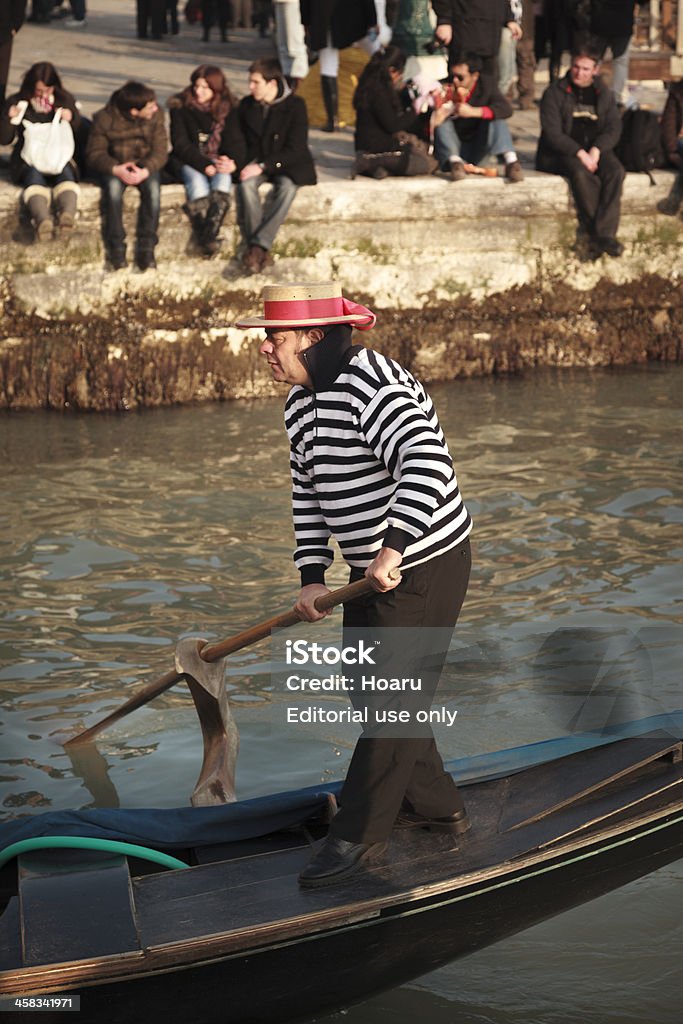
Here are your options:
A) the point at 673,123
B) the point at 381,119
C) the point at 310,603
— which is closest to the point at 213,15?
the point at 381,119

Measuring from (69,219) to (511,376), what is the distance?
3354 mm

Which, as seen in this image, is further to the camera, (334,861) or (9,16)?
(9,16)

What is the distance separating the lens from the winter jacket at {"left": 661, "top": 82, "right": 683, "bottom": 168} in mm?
10773

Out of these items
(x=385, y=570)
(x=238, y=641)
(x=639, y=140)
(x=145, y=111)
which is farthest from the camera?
(x=639, y=140)

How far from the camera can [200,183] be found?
979cm

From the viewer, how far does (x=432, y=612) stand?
3633mm

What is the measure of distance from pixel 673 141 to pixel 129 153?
4007 mm

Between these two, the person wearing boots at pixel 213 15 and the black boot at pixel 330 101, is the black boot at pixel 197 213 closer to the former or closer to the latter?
the black boot at pixel 330 101

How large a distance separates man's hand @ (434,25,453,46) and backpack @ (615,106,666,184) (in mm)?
1441

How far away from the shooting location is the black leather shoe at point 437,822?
3.87 meters

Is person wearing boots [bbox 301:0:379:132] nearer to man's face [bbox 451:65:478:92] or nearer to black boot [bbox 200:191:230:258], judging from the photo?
man's face [bbox 451:65:478:92]

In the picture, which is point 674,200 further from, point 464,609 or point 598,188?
point 464,609

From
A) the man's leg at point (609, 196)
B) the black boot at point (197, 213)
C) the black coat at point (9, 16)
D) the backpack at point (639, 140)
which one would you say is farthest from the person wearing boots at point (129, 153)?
the backpack at point (639, 140)

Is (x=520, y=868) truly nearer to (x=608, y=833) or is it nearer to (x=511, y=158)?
(x=608, y=833)
